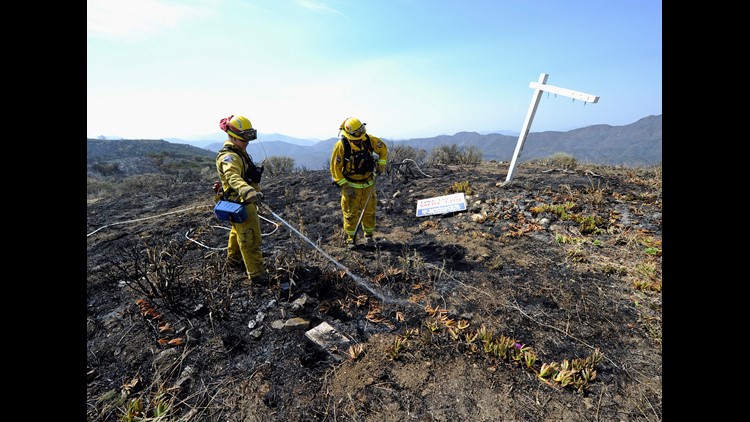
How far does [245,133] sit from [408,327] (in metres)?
3.21

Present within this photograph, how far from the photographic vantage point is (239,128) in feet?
13.4

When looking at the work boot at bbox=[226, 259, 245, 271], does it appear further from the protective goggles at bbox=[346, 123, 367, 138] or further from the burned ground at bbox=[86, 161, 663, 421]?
the protective goggles at bbox=[346, 123, 367, 138]

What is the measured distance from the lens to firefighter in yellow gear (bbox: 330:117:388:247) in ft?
17.1

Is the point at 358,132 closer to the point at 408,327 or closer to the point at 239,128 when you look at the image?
the point at 239,128

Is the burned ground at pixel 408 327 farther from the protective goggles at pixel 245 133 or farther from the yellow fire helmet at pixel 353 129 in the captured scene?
the yellow fire helmet at pixel 353 129

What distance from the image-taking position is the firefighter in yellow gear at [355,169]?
520 cm

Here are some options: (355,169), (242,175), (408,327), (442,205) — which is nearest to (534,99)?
(442,205)

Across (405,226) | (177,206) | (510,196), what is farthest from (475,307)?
(177,206)

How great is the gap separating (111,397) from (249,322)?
1224 millimetres

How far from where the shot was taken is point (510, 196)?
22.7 ft

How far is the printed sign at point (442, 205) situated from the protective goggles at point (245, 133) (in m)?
3.98

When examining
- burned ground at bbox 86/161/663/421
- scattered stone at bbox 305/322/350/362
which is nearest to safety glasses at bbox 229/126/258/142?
burned ground at bbox 86/161/663/421
